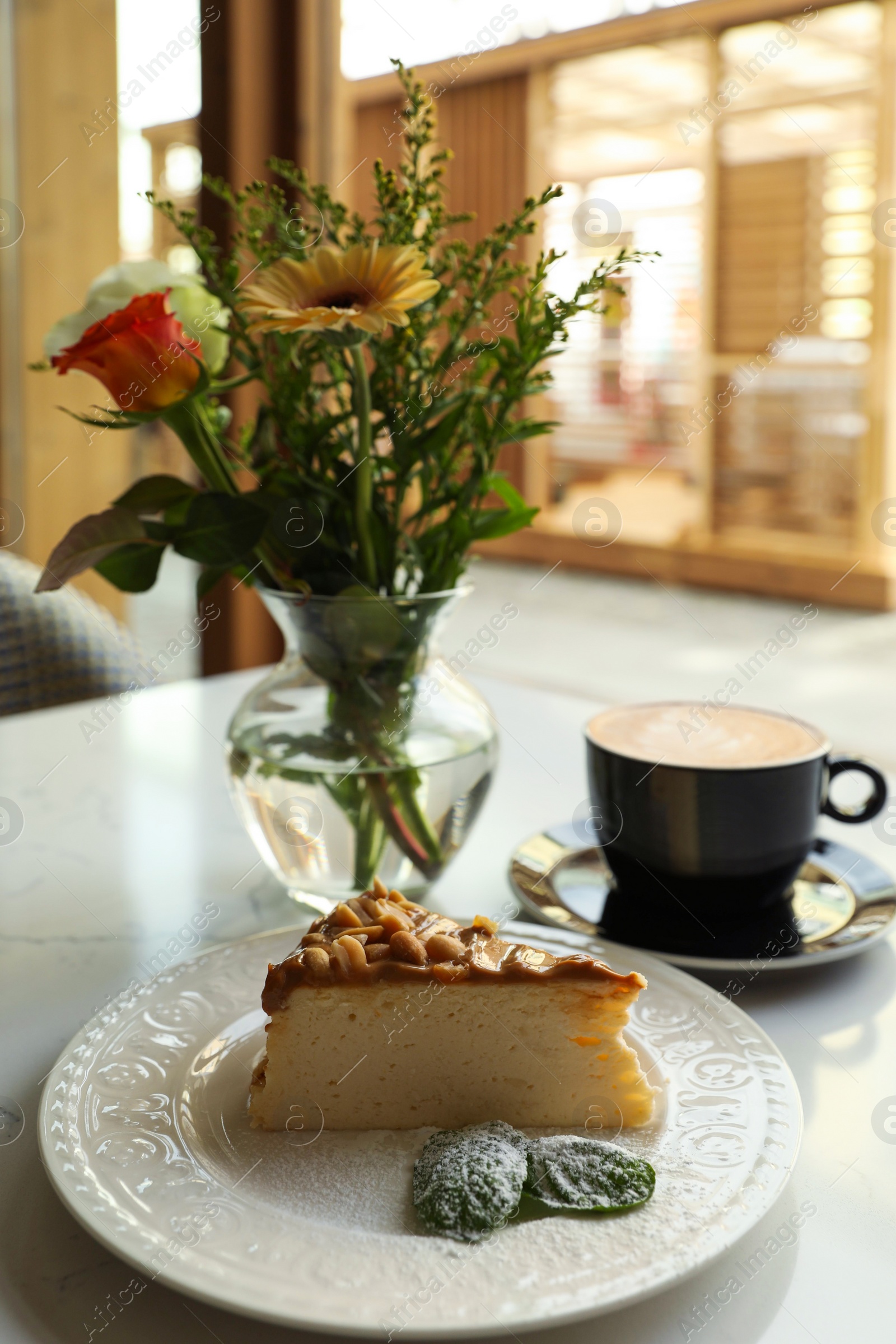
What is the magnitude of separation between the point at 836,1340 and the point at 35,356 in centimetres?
305

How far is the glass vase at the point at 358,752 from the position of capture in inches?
28.4

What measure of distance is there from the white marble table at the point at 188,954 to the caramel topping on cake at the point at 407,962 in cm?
13

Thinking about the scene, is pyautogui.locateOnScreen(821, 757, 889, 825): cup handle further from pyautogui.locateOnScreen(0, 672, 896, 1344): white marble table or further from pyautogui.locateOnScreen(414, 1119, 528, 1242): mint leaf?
pyautogui.locateOnScreen(414, 1119, 528, 1242): mint leaf

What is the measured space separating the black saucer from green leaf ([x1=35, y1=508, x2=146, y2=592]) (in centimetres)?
34

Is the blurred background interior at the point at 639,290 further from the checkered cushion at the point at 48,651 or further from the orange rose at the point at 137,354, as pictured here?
the orange rose at the point at 137,354

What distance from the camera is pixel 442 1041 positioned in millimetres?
542

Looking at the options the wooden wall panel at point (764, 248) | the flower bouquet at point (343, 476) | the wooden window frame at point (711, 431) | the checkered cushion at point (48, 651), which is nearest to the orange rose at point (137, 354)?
the flower bouquet at point (343, 476)

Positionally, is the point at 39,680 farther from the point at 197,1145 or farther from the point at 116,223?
the point at 116,223

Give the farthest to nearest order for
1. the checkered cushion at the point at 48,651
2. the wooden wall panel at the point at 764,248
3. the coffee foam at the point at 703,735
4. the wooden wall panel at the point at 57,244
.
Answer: the wooden wall panel at the point at 764,248 < the wooden wall panel at the point at 57,244 < the checkered cushion at the point at 48,651 < the coffee foam at the point at 703,735

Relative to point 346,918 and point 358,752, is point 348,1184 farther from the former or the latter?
point 358,752

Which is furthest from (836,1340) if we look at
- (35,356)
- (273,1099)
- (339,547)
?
(35,356)

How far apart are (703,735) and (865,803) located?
0.40 ft

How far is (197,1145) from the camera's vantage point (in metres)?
0.51

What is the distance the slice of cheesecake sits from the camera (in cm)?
53
